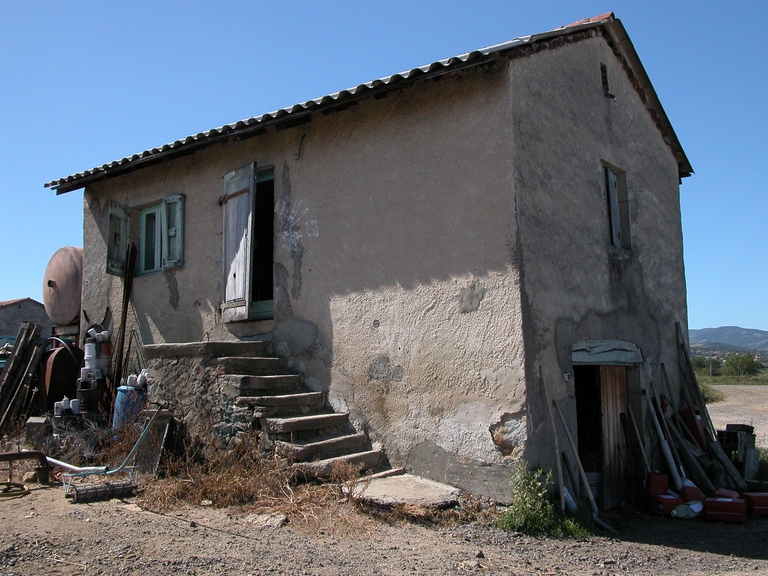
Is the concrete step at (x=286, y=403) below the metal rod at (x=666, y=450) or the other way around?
the other way around

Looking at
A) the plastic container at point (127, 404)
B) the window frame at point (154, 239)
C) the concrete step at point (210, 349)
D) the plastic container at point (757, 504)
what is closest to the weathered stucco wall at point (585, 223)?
the plastic container at point (757, 504)

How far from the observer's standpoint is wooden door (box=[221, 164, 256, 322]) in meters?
7.89

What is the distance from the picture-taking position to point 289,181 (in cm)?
787

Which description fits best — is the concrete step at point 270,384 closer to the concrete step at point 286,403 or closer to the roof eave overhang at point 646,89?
the concrete step at point 286,403

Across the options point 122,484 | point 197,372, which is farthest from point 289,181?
point 122,484

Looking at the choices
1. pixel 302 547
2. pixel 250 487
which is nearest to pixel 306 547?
pixel 302 547

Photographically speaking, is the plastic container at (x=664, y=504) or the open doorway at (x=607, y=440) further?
the open doorway at (x=607, y=440)

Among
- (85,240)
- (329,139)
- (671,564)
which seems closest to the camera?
(671,564)

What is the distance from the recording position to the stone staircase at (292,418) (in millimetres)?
6121

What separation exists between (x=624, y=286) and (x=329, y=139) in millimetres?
4084

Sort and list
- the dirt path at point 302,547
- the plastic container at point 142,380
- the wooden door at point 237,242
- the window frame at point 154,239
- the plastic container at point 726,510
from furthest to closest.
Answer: the window frame at point 154,239
the wooden door at point 237,242
the plastic container at point 142,380
the plastic container at point 726,510
the dirt path at point 302,547

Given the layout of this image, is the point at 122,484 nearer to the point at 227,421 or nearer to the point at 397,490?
the point at 227,421

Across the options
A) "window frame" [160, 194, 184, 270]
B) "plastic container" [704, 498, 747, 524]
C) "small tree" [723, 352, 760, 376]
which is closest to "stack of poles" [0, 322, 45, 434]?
"window frame" [160, 194, 184, 270]

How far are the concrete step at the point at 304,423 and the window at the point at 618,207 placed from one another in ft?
13.7
